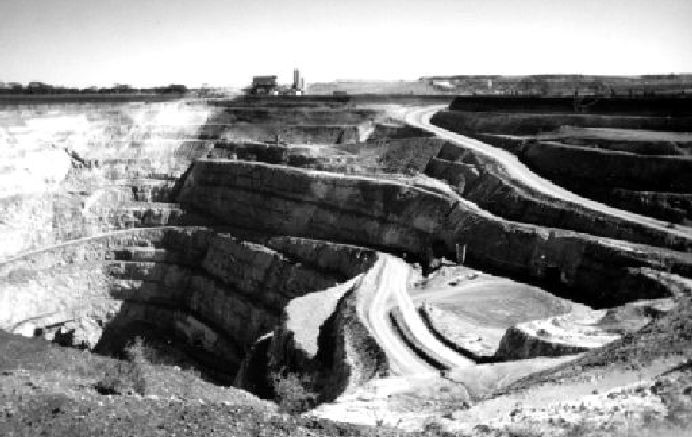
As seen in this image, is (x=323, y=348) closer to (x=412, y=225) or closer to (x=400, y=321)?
(x=400, y=321)

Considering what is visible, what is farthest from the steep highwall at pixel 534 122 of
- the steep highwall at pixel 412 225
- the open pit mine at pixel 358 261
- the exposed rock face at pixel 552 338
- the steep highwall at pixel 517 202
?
the exposed rock face at pixel 552 338

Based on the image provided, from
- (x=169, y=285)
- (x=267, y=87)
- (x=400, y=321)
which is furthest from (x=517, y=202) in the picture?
(x=267, y=87)

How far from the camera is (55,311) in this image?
7319cm

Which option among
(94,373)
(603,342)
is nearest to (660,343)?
(603,342)

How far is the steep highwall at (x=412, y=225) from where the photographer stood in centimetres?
4059

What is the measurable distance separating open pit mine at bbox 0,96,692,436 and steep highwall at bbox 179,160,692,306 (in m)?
0.21

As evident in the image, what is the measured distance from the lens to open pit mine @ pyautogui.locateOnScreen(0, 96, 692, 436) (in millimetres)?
24047

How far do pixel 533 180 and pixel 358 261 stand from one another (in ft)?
61.1

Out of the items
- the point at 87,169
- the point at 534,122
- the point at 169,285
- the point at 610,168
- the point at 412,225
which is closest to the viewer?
the point at 610,168

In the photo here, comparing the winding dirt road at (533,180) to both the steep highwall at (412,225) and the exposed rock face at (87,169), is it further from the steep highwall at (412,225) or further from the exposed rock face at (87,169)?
the exposed rock face at (87,169)

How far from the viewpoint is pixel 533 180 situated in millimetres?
57281

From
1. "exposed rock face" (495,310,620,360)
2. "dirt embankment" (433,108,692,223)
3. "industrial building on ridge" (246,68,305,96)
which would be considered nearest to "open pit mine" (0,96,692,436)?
"exposed rock face" (495,310,620,360)

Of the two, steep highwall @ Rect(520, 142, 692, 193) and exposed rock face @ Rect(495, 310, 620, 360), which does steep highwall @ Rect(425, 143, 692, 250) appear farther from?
exposed rock face @ Rect(495, 310, 620, 360)

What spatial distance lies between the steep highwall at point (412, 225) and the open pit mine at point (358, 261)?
0.21 meters
